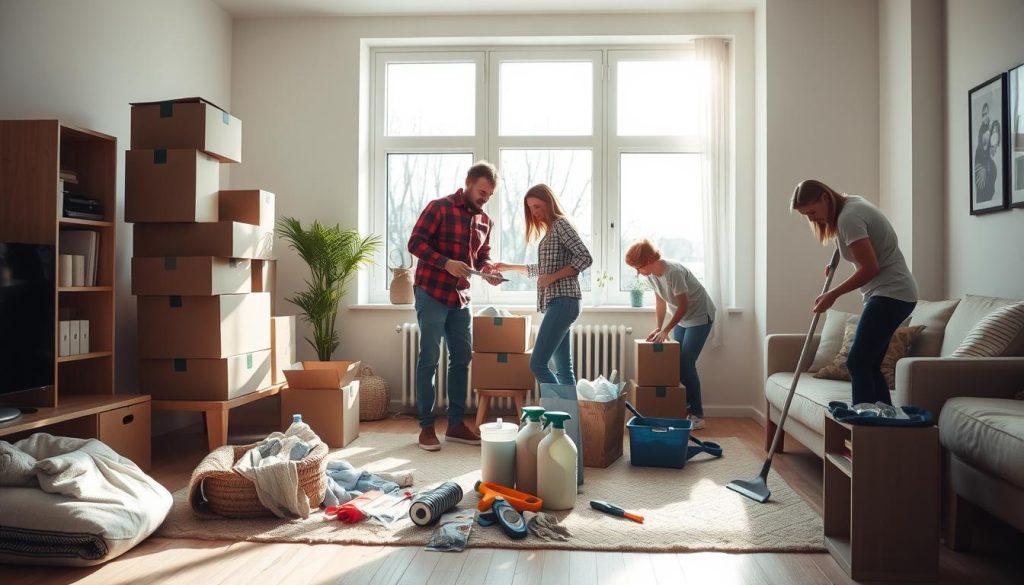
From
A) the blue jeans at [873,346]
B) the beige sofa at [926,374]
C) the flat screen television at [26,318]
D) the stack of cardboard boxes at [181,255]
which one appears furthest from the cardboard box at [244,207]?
the blue jeans at [873,346]

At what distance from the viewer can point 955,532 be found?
226cm

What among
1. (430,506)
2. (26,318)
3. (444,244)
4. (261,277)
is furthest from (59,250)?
(430,506)

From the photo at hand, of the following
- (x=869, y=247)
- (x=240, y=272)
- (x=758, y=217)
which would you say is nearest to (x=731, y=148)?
(x=758, y=217)

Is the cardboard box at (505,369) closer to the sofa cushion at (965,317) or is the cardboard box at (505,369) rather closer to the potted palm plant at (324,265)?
the potted palm plant at (324,265)

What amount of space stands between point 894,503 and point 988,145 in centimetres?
218

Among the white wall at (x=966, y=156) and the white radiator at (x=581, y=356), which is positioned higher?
the white wall at (x=966, y=156)

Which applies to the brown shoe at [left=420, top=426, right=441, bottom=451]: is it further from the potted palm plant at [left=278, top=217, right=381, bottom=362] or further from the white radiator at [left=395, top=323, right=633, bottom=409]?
the potted palm plant at [left=278, top=217, right=381, bottom=362]

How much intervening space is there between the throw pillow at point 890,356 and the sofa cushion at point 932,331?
0.10 ft

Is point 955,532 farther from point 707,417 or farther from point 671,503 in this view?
point 707,417

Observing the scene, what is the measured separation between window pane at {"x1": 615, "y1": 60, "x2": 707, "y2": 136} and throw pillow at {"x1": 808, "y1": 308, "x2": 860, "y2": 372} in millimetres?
1794

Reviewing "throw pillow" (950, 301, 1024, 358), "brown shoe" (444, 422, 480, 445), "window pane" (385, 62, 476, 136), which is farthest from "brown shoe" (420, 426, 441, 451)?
"throw pillow" (950, 301, 1024, 358)

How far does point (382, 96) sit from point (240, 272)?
1.90 meters

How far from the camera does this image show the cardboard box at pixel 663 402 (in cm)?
386

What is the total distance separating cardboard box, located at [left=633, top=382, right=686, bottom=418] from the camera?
3855 millimetres
